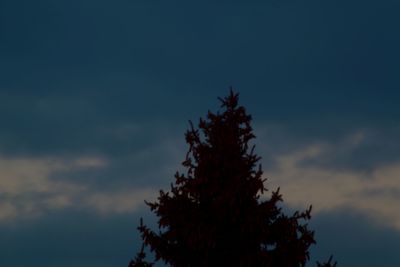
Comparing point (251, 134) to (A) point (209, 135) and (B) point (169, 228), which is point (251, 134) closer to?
(A) point (209, 135)

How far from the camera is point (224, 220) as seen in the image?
64.8ft

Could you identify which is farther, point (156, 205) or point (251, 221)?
point (156, 205)

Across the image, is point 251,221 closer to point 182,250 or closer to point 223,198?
point 223,198

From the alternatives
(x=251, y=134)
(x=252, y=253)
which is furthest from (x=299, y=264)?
(x=251, y=134)

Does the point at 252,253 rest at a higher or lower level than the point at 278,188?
lower

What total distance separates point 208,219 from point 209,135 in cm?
334

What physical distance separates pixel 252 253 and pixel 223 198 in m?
2.03

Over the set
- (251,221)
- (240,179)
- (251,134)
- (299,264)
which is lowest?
(299,264)

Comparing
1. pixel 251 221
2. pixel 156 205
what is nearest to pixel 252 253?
pixel 251 221

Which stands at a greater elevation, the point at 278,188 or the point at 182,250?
the point at 278,188

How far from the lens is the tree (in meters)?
19.4

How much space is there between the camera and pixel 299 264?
19.6 metres

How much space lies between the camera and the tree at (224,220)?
63.6 ft

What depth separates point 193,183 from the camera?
20.4 m
